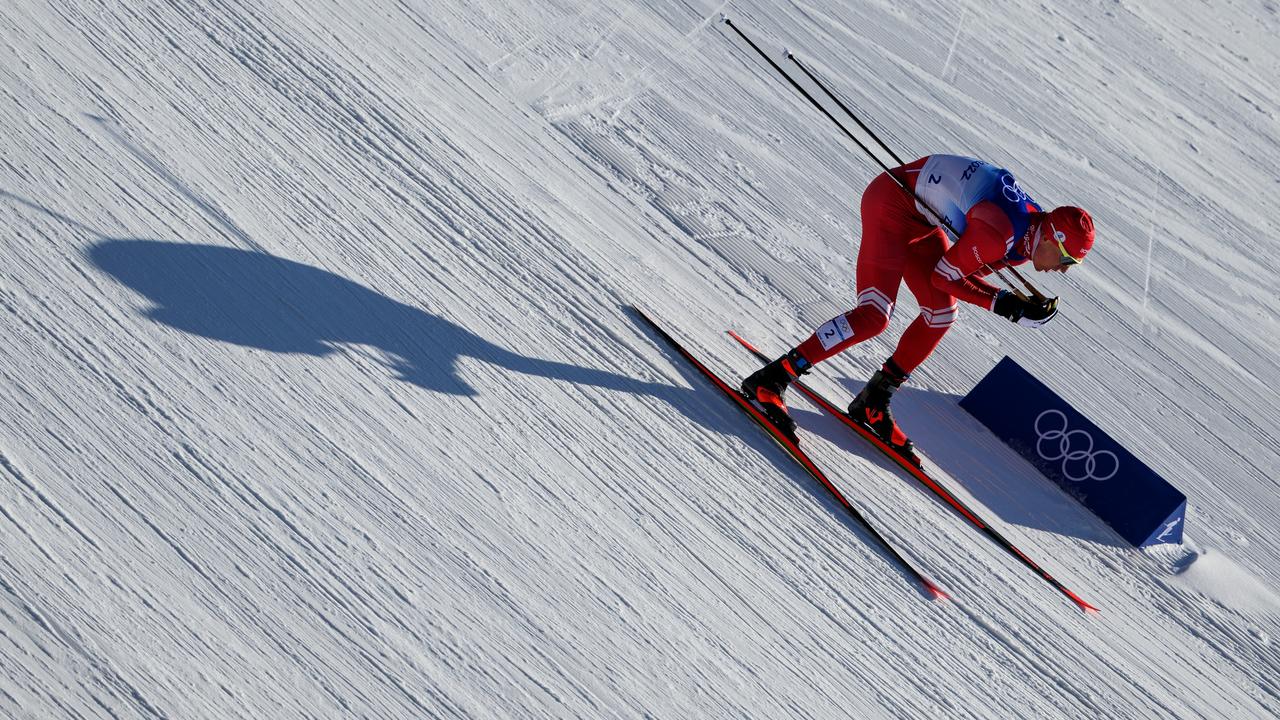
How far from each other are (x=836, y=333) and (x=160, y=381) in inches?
108

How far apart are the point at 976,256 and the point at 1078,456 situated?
1.32 metres

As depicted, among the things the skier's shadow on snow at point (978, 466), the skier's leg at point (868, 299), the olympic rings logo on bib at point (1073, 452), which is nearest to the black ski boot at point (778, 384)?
the skier's leg at point (868, 299)

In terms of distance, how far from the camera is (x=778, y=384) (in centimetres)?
466

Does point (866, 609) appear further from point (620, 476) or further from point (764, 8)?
point (764, 8)

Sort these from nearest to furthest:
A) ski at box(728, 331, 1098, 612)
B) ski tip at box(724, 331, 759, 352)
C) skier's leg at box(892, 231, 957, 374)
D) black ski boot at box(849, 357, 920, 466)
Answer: skier's leg at box(892, 231, 957, 374) → ski at box(728, 331, 1098, 612) → black ski boot at box(849, 357, 920, 466) → ski tip at box(724, 331, 759, 352)

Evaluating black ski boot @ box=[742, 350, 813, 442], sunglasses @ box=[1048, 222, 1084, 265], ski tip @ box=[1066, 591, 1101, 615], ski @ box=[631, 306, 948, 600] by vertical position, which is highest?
sunglasses @ box=[1048, 222, 1084, 265]

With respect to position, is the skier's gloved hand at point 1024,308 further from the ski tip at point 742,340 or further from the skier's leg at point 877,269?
the ski tip at point 742,340

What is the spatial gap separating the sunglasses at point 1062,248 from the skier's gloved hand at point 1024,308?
218 mm

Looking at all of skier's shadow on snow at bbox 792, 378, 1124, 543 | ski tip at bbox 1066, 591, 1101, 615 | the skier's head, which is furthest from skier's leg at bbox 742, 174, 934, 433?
ski tip at bbox 1066, 591, 1101, 615

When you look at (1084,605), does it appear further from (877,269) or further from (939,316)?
(877,269)

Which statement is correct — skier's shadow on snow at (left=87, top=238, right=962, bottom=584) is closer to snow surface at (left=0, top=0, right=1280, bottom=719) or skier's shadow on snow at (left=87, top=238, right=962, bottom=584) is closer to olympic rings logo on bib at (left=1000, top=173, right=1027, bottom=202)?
snow surface at (left=0, top=0, right=1280, bottom=719)

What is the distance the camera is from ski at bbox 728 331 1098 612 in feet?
15.2

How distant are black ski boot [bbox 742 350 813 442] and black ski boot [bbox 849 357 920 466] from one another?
357 mm

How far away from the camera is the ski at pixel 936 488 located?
4629mm
